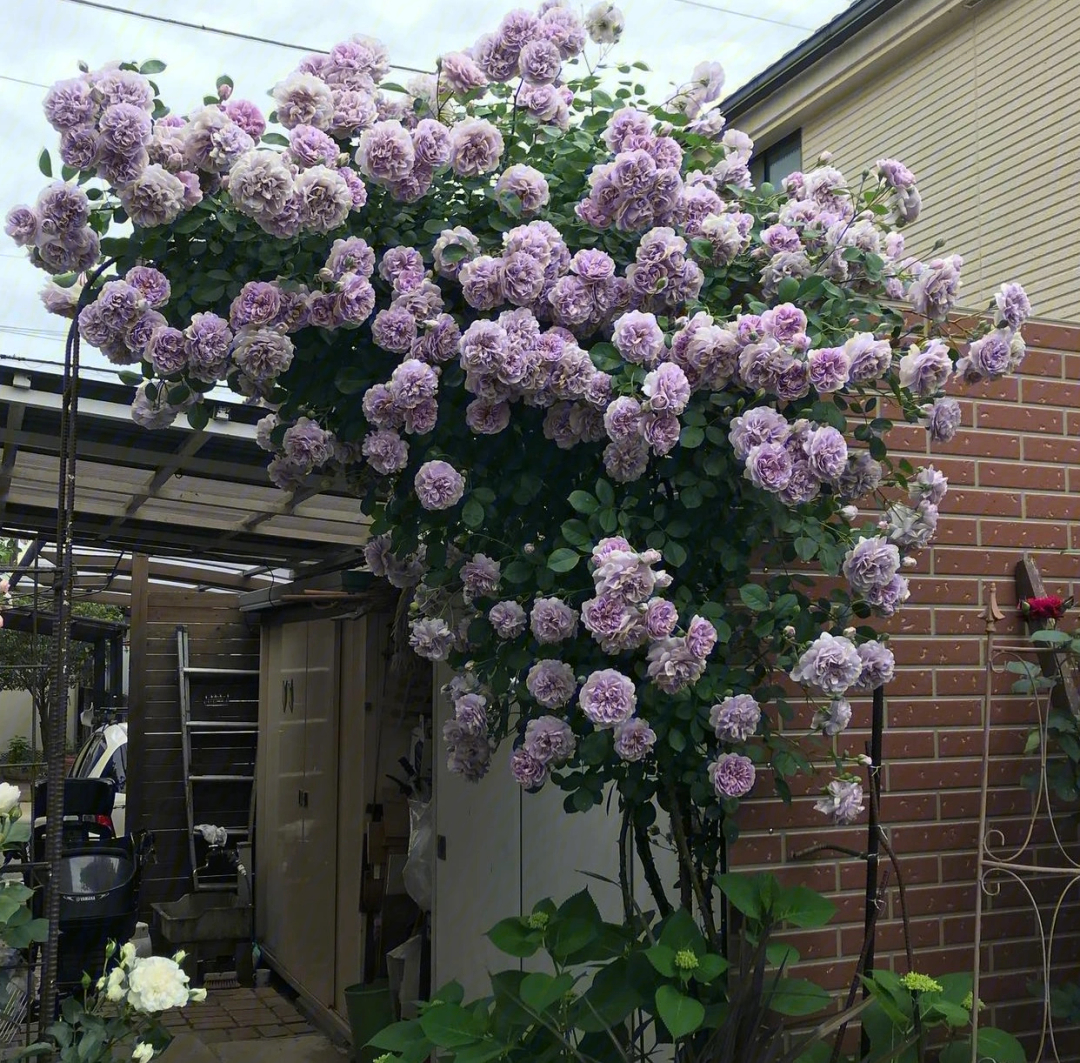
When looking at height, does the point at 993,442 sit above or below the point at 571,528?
above

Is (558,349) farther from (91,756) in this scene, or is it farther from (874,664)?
(91,756)

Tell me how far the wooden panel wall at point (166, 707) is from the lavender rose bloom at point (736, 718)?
8.30 m

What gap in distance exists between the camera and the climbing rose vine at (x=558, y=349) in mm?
2654

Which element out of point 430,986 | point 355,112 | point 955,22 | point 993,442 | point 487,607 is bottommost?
point 430,986

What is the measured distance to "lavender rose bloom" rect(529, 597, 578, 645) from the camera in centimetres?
273

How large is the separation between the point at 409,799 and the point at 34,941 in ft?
11.2

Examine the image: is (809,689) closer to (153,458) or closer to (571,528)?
(571,528)

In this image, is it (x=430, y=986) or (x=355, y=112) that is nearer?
(x=355, y=112)

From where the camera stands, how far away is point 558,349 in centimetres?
273

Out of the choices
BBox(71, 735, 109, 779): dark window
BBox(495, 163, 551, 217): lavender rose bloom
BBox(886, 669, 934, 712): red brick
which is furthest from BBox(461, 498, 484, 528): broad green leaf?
BBox(71, 735, 109, 779): dark window

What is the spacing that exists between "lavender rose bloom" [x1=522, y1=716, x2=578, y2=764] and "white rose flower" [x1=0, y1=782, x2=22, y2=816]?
3.62 feet

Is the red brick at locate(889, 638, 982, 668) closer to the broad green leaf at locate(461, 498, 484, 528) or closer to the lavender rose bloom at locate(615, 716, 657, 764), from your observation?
the lavender rose bloom at locate(615, 716, 657, 764)

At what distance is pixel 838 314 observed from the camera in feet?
9.67

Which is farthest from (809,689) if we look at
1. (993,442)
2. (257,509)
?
(257,509)
